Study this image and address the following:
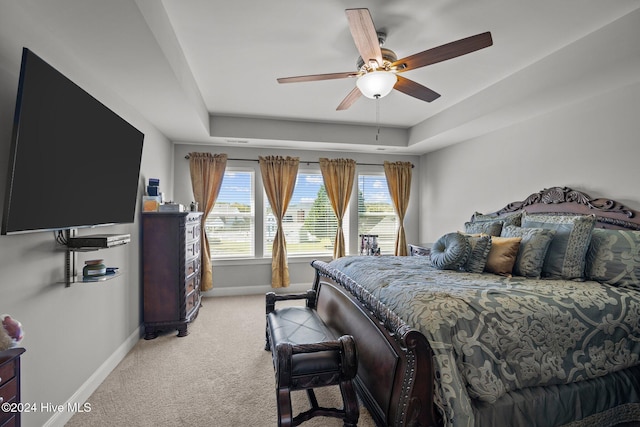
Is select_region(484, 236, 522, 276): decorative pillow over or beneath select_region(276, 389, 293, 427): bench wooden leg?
over

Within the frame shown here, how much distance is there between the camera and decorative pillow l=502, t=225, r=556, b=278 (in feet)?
8.17

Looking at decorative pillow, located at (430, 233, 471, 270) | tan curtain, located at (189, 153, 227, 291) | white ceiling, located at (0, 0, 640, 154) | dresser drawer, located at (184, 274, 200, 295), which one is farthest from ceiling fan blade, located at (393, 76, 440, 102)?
tan curtain, located at (189, 153, 227, 291)

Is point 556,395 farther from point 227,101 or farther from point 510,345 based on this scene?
point 227,101

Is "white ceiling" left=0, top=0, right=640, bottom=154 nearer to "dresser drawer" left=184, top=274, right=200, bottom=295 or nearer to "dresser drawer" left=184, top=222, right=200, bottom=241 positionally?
"dresser drawer" left=184, top=222, right=200, bottom=241

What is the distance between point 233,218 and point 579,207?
→ 4.35 m

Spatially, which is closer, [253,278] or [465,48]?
[465,48]

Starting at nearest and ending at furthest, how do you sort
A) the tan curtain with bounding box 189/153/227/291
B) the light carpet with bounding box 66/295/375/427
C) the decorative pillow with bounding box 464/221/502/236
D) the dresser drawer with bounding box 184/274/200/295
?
1. the light carpet with bounding box 66/295/375/427
2. the decorative pillow with bounding box 464/221/502/236
3. the dresser drawer with bounding box 184/274/200/295
4. the tan curtain with bounding box 189/153/227/291

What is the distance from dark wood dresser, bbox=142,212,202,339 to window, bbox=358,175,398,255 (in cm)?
304

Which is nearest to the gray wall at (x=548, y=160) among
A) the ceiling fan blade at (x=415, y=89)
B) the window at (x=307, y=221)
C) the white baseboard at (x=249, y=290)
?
the ceiling fan blade at (x=415, y=89)

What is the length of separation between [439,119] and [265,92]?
2.31 m

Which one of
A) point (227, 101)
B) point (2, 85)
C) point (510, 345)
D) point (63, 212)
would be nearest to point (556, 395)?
point (510, 345)

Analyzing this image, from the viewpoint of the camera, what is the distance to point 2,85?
1.54m

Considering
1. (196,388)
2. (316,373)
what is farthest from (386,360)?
(196,388)

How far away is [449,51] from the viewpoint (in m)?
2.00
